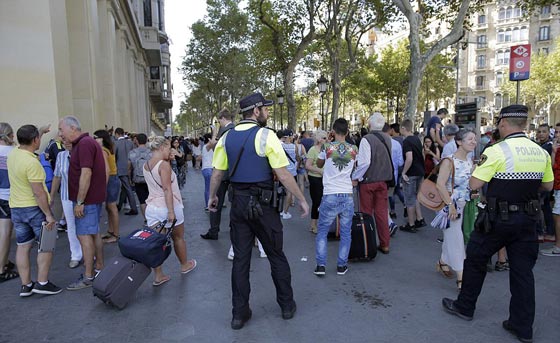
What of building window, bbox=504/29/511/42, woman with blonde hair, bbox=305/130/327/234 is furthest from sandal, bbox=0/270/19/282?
building window, bbox=504/29/511/42

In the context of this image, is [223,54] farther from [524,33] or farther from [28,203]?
[524,33]

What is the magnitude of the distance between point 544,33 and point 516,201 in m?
65.1

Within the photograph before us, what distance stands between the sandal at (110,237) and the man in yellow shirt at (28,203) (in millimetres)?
2060

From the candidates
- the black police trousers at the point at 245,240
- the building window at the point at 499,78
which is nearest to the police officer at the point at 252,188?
the black police trousers at the point at 245,240

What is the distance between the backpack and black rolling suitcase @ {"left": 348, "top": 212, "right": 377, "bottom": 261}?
4108 mm

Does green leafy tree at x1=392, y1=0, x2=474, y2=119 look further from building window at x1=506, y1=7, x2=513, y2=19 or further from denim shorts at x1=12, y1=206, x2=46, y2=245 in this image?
building window at x1=506, y1=7, x2=513, y2=19

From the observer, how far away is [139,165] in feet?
24.2

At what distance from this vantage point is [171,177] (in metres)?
4.50

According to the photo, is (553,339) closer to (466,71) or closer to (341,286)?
(341,286)

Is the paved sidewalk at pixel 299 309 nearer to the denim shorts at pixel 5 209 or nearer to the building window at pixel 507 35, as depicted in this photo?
the denim shorts at pixel 5 209

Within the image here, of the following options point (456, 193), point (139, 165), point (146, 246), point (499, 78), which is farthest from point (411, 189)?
point (499, 78)

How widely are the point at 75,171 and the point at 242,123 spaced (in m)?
2.22

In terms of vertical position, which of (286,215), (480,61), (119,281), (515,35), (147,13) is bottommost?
(286,215)

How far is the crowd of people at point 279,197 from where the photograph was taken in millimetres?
3316
